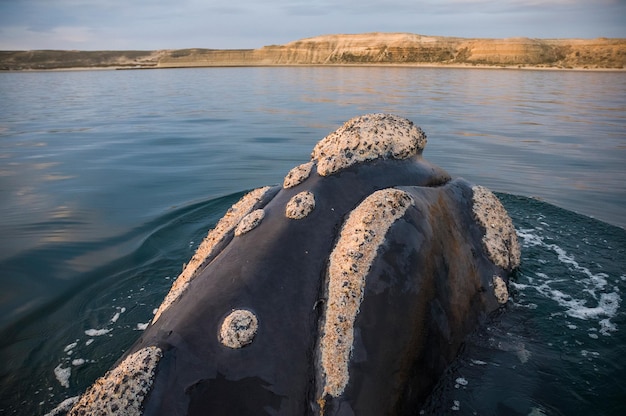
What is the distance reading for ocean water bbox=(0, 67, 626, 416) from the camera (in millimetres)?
3607

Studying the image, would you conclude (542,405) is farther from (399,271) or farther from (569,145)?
(569,145)

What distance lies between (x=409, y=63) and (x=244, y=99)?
92980mm

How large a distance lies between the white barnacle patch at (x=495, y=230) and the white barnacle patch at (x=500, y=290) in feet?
0.52

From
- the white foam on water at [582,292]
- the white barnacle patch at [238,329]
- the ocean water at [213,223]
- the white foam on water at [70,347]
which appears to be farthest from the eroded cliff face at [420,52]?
the white barnacle patch at [238,329]

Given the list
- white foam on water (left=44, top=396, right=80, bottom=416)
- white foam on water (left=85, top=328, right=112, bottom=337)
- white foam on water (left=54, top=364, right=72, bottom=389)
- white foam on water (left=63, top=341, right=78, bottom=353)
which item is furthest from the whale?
white foam on water (left=85, top=328, right=112, bottom=337)

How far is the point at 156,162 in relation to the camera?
12.0 meters

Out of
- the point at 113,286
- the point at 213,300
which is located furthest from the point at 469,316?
the point at 113,286

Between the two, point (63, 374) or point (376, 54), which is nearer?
point (63, 374)

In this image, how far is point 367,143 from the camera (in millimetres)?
3709

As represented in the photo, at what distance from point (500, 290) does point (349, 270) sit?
1783 millimetres

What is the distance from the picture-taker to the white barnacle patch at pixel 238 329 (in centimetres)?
243

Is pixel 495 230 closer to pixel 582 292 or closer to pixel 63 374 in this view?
pixel 582 292

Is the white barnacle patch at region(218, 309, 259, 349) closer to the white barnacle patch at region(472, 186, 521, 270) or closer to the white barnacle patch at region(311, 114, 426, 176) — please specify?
the white barnacle patch at region(311, 114, 426, 176)

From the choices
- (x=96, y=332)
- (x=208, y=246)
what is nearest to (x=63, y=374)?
(x=96, y=332)
